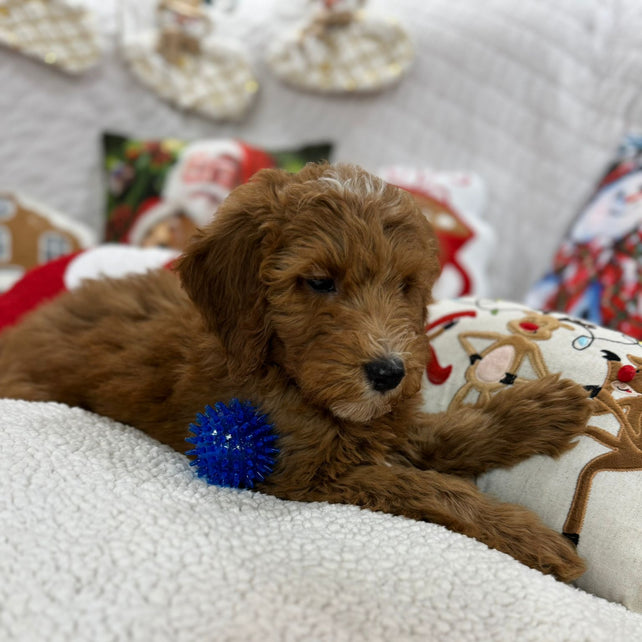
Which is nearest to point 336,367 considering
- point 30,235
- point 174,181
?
point 174,181

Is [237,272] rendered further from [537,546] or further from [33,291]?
[33,291]

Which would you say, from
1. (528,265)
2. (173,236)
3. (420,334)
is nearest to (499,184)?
(528,265)

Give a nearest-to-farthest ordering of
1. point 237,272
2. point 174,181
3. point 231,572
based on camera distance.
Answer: point 231,572
point 237,272
point 174,181

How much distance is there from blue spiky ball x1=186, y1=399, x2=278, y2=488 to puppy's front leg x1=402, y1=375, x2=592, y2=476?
1.11 feet

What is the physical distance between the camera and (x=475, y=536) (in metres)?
1.29

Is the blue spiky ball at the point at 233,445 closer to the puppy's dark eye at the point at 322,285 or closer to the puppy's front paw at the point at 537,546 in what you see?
the puppy's dark eye at the point at 322,285

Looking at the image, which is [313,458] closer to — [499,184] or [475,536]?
[475,536]

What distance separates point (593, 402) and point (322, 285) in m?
0.66

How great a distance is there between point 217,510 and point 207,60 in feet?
10.2

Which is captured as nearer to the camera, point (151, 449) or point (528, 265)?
point (151, 449)

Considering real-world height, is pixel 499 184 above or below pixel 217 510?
above

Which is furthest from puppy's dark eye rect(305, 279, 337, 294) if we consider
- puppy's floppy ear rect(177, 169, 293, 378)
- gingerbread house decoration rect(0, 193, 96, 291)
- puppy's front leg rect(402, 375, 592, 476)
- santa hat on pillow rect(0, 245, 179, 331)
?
gingerbread house decoration rect(0, 193, 96, 291)

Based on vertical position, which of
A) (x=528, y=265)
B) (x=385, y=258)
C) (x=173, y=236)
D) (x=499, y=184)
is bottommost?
(x=173, y=236)

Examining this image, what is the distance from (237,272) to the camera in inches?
53.6
